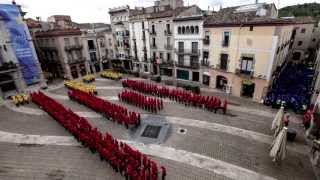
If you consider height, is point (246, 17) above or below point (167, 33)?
above

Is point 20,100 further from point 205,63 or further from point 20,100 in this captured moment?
point 205,63

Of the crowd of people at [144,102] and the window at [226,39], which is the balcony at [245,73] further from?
the crowd of people at [144,102]

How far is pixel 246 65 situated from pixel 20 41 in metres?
28.8

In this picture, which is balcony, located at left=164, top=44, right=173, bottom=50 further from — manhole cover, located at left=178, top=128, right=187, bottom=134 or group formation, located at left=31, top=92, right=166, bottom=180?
group formation, located at left=31, top=92, right=166, bottom=180

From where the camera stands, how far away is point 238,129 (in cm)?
1388

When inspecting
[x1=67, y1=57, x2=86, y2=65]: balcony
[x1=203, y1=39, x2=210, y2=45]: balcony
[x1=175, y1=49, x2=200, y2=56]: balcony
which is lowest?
[x1=67, y1=57, x2=86, y2=65]: balcony

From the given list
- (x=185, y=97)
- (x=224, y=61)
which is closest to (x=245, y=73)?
(x=224, y=61)

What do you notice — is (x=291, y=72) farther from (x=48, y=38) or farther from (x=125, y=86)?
(x=48, y=38)

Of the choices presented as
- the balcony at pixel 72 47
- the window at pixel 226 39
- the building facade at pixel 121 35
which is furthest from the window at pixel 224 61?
the balcony at pixel 72 47

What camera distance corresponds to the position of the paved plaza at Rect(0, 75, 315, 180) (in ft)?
33.2

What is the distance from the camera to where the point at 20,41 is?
2383 cm

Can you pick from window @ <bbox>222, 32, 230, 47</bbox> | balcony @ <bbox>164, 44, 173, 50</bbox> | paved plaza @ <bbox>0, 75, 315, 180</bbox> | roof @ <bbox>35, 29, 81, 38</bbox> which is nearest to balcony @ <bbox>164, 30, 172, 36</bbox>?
balcony @ <bbox>164, 44, 173, 50</bbox>

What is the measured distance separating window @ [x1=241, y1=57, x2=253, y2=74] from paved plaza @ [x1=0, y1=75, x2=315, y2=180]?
3.79 metres

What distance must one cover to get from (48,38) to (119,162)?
28149 millimetres
